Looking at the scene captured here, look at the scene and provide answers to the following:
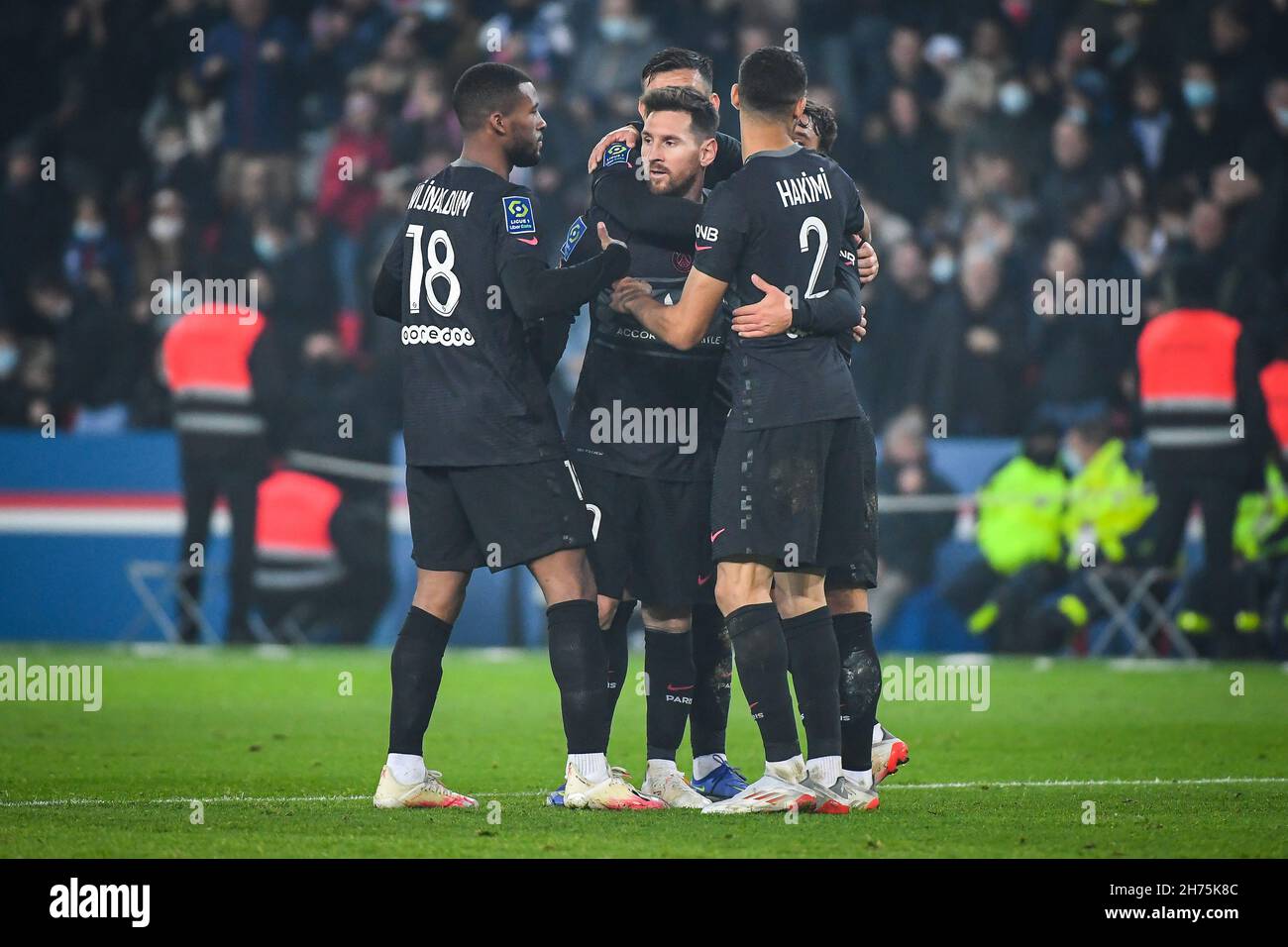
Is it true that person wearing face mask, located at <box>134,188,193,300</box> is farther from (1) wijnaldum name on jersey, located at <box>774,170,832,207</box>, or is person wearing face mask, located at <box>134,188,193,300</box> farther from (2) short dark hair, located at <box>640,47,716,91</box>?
(1) wijnaldum name on jersey, located at <box>774,170,832,207</box>

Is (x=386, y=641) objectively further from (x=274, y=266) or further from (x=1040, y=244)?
(x=1040, y=244)

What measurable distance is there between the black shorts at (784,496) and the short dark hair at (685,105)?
106cm

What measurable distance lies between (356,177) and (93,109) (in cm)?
237

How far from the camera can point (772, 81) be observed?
5832 mm

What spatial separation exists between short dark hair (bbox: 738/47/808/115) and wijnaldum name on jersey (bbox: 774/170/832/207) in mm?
226

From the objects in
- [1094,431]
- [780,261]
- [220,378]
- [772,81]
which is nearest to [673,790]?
[780,261]

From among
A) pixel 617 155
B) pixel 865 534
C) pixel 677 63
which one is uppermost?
pixel 677 63

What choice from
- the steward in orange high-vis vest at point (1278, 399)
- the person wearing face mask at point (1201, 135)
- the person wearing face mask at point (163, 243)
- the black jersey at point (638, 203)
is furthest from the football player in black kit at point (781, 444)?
the person wearing face mask at point (163, 243)

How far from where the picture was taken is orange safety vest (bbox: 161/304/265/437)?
12680 mm

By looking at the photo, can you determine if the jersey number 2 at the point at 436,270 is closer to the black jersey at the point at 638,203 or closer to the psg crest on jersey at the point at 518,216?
the psg crest on jersey at the point at 518,216

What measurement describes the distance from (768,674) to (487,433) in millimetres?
1183

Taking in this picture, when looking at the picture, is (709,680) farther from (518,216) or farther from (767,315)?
(518,216)

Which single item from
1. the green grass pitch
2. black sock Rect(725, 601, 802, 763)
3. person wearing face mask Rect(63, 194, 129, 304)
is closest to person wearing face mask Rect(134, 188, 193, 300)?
person wearing face mask Rect(63, 194, 129, 304)

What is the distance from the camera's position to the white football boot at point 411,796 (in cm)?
594
